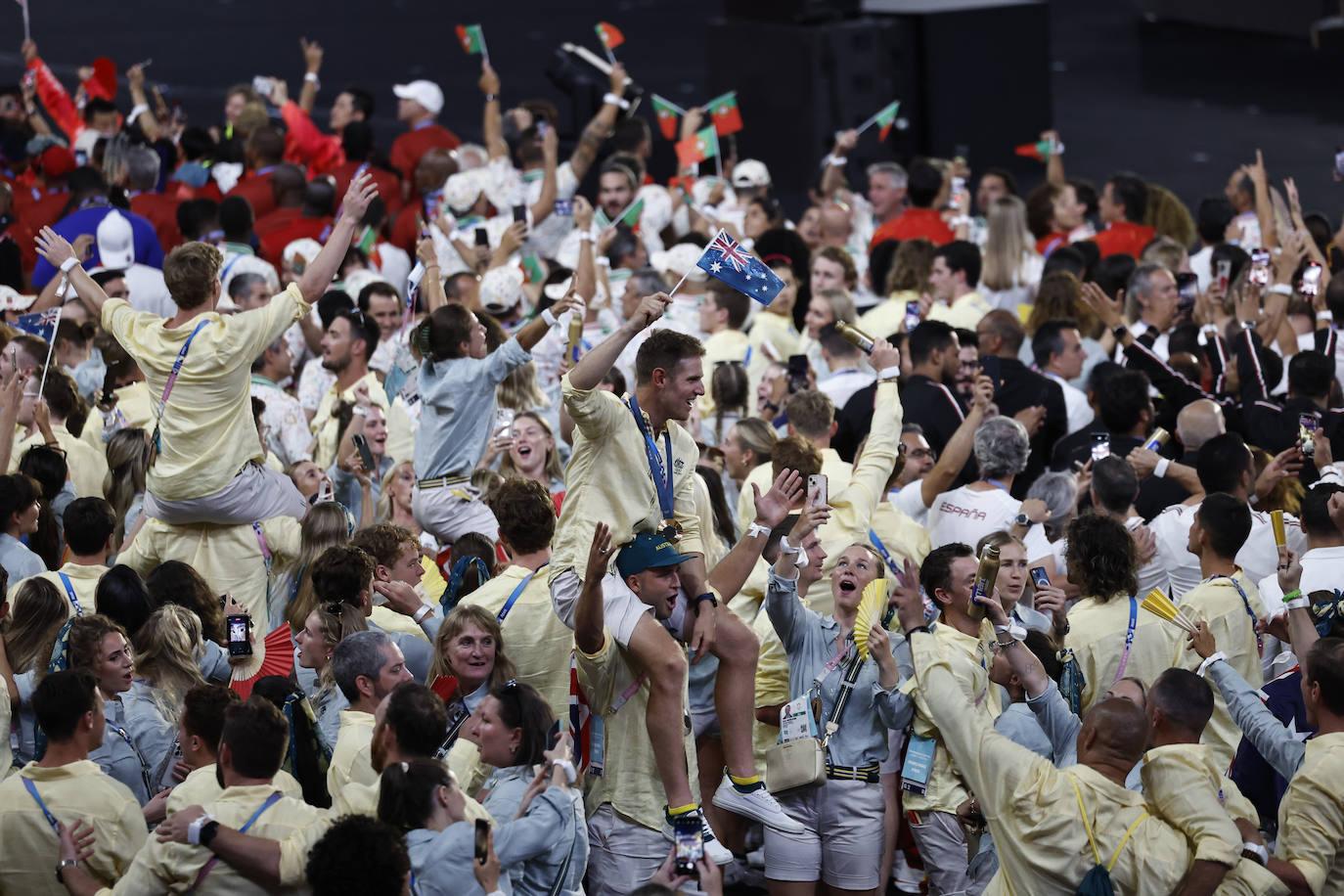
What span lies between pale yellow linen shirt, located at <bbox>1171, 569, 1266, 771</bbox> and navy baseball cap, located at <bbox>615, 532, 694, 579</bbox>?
6.72ft

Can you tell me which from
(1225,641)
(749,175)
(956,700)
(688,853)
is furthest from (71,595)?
(749,175)

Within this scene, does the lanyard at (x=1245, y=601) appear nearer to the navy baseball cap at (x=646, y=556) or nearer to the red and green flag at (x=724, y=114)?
the navy baseball cap at (x=646, y=556)

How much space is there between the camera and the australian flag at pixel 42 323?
9.00 meters

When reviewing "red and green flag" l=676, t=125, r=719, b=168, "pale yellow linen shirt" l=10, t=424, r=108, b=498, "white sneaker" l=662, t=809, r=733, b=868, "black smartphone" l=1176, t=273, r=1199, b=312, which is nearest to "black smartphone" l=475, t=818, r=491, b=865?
"white sneaker" l=662, t=809, r=733, b=868

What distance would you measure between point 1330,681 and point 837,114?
12.6 metres

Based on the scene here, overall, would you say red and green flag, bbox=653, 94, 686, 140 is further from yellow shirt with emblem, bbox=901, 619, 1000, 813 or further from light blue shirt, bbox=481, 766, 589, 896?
light blue shirt, bbox=481, 766, 589, 896

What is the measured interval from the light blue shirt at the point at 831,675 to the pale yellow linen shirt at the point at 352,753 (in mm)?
1619

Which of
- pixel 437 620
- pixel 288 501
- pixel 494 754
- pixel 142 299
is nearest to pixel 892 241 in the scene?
pixel 142 299

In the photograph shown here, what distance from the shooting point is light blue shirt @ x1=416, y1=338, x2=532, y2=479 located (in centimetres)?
818

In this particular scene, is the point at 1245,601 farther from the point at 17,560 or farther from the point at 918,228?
the point at 918,228

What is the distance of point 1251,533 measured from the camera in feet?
25.3

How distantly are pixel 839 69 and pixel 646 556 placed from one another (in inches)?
496

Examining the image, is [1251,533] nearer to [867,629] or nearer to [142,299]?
[867,629]

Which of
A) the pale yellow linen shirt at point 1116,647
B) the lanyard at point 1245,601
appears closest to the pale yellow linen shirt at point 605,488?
the pale yellow linen shirt at point 1116,647
